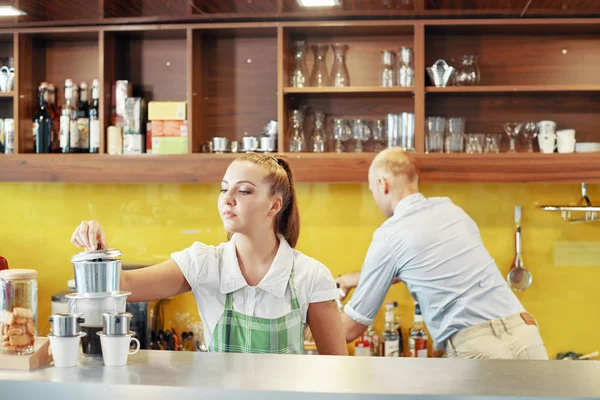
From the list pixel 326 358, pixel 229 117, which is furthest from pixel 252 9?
pixel 326 358

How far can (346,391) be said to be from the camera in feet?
4.26

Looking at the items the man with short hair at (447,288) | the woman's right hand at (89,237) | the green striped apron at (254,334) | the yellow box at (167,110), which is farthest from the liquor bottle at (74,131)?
the woman's right hand at (89,237)

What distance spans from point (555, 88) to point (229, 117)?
1.51 meters

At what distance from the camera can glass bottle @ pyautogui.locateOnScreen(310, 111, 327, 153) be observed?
3549 millimetres

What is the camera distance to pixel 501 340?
2.77 m

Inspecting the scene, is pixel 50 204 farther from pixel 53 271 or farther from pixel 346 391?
pixel 346 391

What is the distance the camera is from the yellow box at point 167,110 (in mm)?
3518

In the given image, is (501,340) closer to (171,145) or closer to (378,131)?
(378,131)

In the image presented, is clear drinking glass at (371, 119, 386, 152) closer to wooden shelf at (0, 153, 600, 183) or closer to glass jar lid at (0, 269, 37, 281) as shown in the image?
wooden shelf at (0, 153, 600, 183)

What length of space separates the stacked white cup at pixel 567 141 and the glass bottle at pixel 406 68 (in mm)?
707

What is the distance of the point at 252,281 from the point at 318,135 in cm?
164

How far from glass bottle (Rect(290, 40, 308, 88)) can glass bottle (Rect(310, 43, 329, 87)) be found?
54mm

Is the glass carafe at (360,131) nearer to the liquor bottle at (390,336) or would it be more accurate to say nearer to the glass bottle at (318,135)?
the glass bottle at (318,135)

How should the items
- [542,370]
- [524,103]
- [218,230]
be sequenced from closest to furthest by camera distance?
[542,370] < [524,103] < [218,230]
